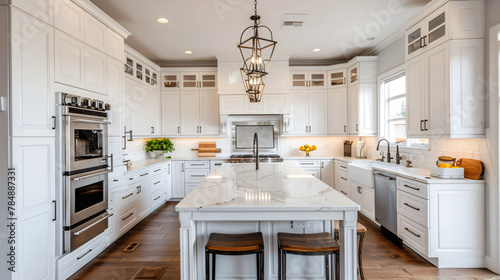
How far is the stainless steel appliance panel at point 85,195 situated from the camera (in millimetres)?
2363

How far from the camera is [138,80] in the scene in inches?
175

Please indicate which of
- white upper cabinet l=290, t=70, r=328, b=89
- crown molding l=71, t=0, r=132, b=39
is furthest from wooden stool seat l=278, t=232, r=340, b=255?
white upper cabinet l=290, t=70, r=328, b=89

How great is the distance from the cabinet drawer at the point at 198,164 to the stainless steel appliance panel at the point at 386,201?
10.3 ft

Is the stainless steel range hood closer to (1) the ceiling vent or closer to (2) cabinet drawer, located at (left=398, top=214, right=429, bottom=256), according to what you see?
(1) the ceiling vent

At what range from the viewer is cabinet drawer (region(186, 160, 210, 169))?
5219 millimetres

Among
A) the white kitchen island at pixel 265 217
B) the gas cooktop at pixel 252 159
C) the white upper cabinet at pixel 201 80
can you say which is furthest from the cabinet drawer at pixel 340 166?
the white upper cabinet at pixel 201 80

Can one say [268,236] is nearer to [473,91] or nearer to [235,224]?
[235,224]

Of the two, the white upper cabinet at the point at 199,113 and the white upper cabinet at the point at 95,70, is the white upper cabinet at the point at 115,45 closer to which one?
the white upper cabinet at the point at 95,70

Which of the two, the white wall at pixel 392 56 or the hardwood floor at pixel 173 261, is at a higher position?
the white wall at pixel 392 56

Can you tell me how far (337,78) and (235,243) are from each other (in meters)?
4.52

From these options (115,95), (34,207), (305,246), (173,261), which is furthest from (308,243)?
(115,95)

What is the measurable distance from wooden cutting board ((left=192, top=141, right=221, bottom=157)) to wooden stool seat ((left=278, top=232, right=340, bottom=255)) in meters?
3.92

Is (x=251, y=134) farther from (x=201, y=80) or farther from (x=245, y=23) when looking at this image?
(x=245, y=23)

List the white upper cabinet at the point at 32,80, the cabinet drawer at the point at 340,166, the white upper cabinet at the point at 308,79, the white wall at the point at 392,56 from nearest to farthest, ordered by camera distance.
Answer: the white upper cabinet at the point at 32,80 → the white wall at the point at 392,56 → the cabinet drawer at the point at 340,166 → the white upper cabinet at the point at 308,79
